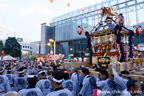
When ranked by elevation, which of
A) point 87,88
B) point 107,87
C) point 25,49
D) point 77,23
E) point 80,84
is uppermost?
point 77,23

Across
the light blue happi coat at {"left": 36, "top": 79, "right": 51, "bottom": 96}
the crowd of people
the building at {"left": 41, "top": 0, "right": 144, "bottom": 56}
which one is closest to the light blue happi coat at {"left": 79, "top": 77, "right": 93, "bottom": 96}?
the crowd of people

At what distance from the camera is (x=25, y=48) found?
171 feet

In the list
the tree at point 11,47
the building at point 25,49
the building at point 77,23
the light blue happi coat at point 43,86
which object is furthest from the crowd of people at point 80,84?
the building at point 25,49

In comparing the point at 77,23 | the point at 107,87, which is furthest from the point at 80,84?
the point at 77,23

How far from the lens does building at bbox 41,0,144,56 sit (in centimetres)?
2228

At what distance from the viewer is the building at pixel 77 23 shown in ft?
73.1

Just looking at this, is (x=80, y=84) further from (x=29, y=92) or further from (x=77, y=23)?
(x=77, y=23)

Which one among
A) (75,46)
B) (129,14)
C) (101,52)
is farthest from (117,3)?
(101,52)

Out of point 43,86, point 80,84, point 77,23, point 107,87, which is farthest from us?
point 77,23

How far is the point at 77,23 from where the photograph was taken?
1198 inches

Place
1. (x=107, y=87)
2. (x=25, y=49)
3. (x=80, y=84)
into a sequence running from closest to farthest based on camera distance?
(x=107, y=87)
(x=80, y=84)
(x=25, y=49)

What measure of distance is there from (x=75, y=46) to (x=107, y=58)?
23177 mm

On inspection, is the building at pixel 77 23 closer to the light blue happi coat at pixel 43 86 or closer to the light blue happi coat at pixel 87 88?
the light blue happi coat at pixel 87 88

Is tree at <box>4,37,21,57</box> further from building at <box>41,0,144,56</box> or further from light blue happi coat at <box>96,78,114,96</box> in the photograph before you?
light blue happi coat at <box>96,78,114,96</box>
